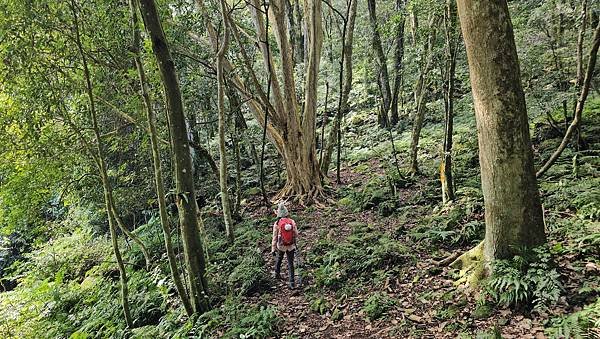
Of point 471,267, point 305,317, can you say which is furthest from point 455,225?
point 305,317

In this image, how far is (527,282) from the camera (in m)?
4.37

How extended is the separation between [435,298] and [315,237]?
4182mm

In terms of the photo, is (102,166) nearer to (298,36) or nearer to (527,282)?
(527,282)

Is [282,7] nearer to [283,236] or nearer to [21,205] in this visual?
[283,236]

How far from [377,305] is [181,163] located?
12.0 feet

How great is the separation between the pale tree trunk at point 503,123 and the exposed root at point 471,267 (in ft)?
1.28

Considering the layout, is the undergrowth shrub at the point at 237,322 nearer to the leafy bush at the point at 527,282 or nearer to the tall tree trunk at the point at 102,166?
the tall tree trunk at the point at 102,166

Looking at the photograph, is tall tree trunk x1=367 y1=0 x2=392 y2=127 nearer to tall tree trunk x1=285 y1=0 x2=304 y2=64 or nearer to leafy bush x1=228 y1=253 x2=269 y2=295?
tall tree trunk x1=285 y1=0 x2=304 y2=64

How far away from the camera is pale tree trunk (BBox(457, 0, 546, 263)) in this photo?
4.54 metres

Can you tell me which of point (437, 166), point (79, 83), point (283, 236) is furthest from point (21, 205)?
point (437, 166)

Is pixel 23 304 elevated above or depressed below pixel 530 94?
below

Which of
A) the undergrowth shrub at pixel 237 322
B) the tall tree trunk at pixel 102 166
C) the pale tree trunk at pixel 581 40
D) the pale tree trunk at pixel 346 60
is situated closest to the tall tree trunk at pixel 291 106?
the pale tree trunk at pixel 346 60

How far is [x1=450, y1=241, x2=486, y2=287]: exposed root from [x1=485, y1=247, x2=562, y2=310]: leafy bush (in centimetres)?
33

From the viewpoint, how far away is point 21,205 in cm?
789
